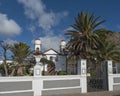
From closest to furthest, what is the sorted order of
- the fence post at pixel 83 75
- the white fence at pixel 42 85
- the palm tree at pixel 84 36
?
the white fence at pixel 42 85
the fence post at pixel 83 75
the palm tree at pixel 84 36

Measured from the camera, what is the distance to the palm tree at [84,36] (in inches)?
1336

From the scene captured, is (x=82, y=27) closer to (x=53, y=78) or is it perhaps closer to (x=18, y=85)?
(x=53, y=78)

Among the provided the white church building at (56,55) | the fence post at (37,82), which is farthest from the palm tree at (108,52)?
the fence post at (37,82)

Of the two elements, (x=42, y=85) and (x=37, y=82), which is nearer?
(x=37, y=82)

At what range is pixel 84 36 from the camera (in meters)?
34.0

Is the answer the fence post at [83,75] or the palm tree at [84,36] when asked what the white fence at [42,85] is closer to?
the fence post at [83,75]

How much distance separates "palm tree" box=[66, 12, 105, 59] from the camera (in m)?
33.9

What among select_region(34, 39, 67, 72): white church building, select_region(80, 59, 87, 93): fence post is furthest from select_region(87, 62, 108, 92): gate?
select_region(34, 39, 67, 72): white church building

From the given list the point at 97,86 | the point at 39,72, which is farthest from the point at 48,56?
the point at 39,72

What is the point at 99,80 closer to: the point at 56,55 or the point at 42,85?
the point at 42,85

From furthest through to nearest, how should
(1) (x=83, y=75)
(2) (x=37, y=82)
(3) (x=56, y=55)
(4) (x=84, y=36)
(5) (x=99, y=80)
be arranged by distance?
1. (3) (x=56, y=55)
2. (4) (x=84, y=36)
3. (5) (x=99, y=80)
4. (1) (x=83, y=75)
5. (2) (x=37, y=82)

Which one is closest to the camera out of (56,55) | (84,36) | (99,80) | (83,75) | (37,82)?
(37,82)

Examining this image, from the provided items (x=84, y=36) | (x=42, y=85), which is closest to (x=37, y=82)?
(x=42, y=85)

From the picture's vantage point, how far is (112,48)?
121 feet
